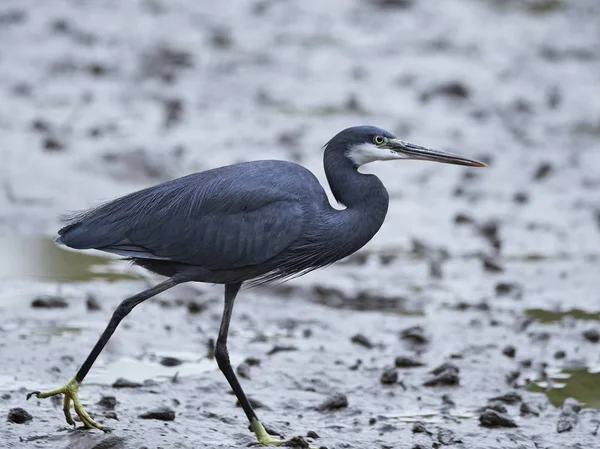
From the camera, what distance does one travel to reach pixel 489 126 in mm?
14188

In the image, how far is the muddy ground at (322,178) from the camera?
275 inches

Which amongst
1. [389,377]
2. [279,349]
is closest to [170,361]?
[279,349]

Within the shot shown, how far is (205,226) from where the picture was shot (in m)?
6.44

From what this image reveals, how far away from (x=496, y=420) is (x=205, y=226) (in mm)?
1885

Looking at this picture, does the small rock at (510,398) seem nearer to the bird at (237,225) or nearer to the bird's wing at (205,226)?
the bird at (237,225)

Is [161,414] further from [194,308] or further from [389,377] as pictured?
[194,308]

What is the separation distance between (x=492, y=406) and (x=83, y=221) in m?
2.50

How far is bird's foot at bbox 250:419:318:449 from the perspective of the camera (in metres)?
6.19

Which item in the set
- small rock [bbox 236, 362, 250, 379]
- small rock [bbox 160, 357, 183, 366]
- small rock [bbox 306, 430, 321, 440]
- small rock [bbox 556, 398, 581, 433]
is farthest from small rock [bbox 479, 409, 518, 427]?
small rock [bbox 160, 357, 183, 366]

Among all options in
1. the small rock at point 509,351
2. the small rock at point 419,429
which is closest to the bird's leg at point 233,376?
the small rock at point 419,429

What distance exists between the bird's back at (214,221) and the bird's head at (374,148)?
274 millimetres

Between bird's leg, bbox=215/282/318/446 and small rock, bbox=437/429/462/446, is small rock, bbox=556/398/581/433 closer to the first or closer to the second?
small rock, bbox=437/429/462/446

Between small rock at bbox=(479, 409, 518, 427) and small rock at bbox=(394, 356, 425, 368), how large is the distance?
3.35 ft

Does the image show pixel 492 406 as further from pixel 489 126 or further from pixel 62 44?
pixel 62 44
